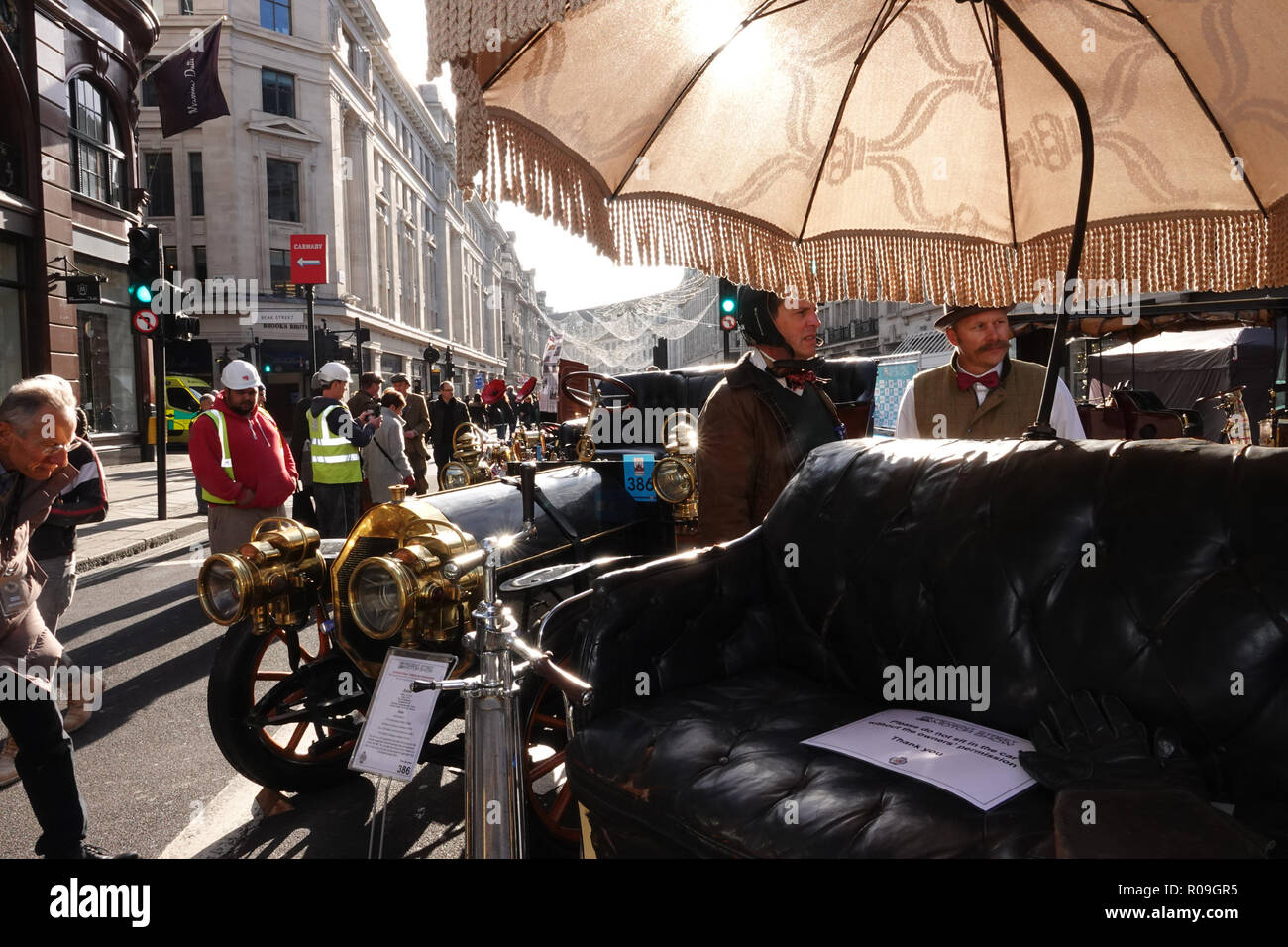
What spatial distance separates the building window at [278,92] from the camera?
38500 millimetres

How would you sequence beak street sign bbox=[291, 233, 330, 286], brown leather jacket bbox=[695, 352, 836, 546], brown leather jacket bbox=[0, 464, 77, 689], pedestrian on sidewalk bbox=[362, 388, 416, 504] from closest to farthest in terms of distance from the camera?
brown leather jacket bbox=[0, 464, 77, 689] → brown leather jacket bbox=[695, 352, 836, 546] → pedestrian on sidewalk bbox=[362, 388, 416, 504] → beak street sign bbox=[291, 233, 330, 286]

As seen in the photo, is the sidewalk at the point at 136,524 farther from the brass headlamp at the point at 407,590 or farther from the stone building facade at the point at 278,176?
the stone building facade at the point at 278,176

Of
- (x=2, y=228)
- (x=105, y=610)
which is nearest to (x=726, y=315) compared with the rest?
(x=105, y=610)

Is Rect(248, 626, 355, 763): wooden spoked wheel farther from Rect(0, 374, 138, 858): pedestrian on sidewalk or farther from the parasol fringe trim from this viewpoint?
the parasol fringe trim

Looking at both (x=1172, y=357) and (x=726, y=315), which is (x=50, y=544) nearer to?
(x=726, y=315)

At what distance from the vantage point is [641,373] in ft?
21.5

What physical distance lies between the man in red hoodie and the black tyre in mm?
2355

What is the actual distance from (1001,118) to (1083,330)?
8081 mm

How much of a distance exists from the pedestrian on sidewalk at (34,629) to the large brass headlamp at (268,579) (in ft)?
1.73

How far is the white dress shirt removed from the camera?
3207mm

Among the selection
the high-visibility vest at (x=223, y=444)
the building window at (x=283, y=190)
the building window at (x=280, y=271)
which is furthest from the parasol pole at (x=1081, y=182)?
the building window at (x=283, y=190)

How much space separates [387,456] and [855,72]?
20.4ft

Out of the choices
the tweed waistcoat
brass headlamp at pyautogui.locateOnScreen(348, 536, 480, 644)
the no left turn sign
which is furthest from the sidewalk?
the tweed waistcoat
